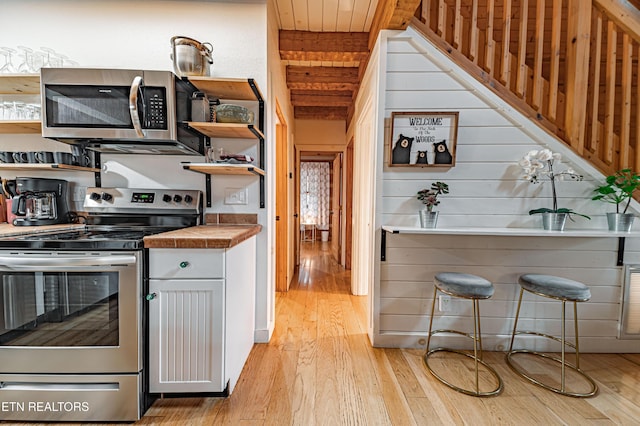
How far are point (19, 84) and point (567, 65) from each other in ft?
12.6

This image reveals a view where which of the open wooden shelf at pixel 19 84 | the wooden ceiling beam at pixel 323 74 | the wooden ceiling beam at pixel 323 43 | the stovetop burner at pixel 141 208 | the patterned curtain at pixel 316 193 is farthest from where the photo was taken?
the patterned curtain at pixel 316 193

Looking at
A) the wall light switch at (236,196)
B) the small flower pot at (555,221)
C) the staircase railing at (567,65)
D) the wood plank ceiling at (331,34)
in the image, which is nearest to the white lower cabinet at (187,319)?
the wall light switch at (236,196)

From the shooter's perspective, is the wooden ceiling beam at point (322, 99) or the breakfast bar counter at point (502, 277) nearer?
the breakfast bar counter at point (502, 277)

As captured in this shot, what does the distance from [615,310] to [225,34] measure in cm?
350

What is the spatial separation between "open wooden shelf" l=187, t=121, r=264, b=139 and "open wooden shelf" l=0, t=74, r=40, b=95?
3.37 feet

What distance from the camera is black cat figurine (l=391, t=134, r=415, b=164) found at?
2.02 meters

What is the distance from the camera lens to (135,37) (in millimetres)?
1980

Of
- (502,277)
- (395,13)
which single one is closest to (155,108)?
(395,13)

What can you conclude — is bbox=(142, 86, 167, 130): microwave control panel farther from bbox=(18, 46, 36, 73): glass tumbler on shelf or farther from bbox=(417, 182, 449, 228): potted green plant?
bbox=(417, 182, 449, 228): potted green plant

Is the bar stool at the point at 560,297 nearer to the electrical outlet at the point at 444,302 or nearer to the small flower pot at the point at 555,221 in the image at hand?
the small flower pot at the point at 555,221

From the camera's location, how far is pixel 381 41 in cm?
199

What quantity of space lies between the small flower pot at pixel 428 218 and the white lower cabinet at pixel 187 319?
52.2 inches

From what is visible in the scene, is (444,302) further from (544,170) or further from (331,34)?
(331,34)

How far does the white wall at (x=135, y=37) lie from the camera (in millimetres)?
1947
